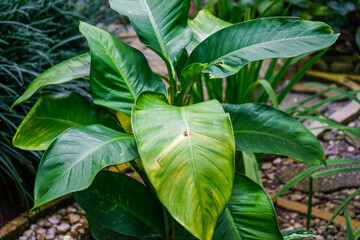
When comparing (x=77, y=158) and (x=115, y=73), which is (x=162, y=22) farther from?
(x=77, y=158)

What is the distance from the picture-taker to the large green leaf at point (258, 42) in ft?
4.06

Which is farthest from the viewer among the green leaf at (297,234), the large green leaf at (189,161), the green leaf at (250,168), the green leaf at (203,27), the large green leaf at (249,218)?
the green leaf at (250,168)

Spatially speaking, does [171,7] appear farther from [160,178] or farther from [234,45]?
[160,178]

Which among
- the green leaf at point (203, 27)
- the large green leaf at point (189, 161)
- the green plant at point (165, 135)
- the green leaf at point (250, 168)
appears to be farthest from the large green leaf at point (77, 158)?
the green leaf at point (250, 168)

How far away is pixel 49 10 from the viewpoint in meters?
2.57

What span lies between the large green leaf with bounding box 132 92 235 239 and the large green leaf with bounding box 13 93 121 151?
0.32m

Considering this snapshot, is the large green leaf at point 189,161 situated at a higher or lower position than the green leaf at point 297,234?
higher

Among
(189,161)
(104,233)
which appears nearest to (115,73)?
(189,161)

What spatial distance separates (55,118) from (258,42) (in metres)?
0.79

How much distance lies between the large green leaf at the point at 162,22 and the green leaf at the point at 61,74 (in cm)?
26

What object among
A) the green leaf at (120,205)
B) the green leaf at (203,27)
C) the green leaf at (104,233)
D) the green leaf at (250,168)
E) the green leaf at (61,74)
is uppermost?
the green leaf at (203,27)

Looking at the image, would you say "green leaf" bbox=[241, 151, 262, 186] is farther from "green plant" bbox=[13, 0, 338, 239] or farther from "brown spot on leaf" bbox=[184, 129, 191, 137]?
"brown spot on leaf" bbox=[184, 129, 191, 137]

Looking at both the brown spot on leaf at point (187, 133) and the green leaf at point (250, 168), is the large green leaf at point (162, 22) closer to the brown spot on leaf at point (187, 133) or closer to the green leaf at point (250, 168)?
the brown spot on leaf at point (187, 133)

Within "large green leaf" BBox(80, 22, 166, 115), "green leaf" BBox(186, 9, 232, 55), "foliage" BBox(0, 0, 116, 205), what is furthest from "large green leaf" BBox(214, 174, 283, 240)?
"foliage" BBox(0, 0, 116, 205)
